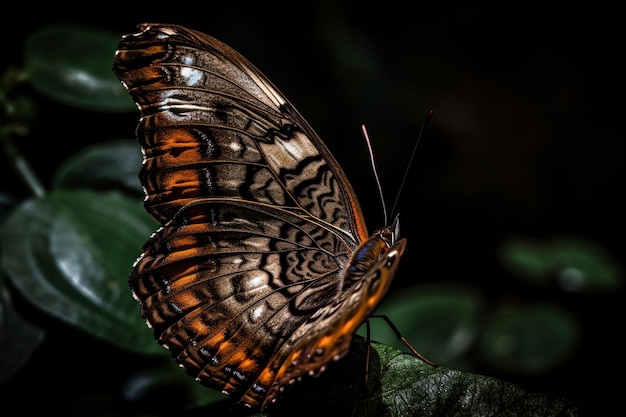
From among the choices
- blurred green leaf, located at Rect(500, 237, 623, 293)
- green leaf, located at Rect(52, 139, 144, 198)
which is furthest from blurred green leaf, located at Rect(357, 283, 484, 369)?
green leaf, located at Rect(52, 139, 144, 198)

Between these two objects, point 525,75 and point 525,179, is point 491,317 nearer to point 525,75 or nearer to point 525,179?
point 525,179

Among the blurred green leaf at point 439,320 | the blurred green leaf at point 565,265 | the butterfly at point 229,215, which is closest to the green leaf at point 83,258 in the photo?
the butterfly at point 229,215

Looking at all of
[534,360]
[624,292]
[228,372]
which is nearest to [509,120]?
[624,292]

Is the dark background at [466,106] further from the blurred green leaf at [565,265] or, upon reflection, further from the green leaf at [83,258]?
the green leaf at [83,258]

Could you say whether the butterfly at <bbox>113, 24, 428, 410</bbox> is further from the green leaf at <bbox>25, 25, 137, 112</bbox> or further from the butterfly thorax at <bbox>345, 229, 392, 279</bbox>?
the green leaf at <bbox>25, 25, 137, 112</bbox>

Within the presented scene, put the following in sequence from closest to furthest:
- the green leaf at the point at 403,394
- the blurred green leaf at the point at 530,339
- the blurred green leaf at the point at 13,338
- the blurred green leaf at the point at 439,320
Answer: the green leaf at the point at 403,394, the blurred green leaf at the point at 13,338, the blurred green leaf at the point at 439,320, the blurred green leaf at the point at 530,339

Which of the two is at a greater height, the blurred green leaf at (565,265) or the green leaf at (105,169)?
the green leaf at (105,169)
